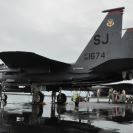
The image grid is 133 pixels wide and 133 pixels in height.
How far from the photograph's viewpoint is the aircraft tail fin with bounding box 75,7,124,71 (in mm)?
17281

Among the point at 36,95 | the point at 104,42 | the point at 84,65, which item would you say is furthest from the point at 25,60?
the point at 104,42

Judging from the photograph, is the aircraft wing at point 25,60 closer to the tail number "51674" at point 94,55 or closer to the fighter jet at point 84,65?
the fighter jet at point 84,65

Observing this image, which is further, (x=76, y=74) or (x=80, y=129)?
(x=76, y=74)

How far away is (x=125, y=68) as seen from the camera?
16.0 metres

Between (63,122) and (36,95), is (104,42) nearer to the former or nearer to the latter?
(36,95)

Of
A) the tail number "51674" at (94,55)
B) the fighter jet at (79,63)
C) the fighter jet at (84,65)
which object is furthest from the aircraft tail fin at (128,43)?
the tail number "51674" at (94,55)

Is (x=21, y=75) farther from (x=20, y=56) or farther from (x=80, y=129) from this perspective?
(x=80, y=129)

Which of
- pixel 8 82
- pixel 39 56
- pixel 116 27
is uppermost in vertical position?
pixel 116 27

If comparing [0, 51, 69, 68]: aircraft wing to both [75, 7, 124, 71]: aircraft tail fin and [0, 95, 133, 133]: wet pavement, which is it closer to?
[75, 7, 124, 71]: aircraft tail fin

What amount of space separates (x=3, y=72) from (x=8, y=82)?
0.78 m

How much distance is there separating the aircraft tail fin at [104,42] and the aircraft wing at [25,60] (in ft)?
4.95

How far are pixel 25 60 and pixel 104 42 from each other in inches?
196

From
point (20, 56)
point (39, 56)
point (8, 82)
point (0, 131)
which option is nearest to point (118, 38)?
point (39, 56)

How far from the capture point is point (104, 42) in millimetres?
17734
